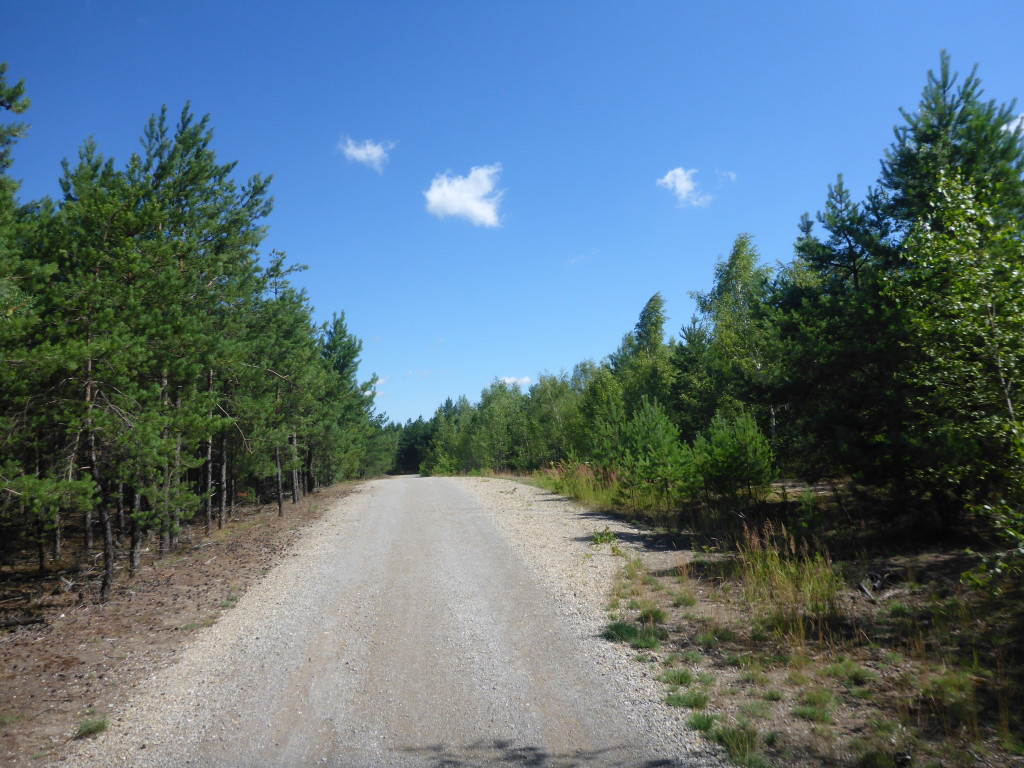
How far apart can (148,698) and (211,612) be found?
3.00 m

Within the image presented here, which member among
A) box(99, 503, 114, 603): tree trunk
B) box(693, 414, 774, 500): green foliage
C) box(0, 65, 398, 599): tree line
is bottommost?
box(99, 503, 114, 603): tree trunk

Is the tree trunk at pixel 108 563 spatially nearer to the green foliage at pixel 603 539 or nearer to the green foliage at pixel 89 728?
the green foliage at pixel 89 728

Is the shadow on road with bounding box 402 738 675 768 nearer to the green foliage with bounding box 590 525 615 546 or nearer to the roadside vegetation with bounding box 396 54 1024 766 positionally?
the roadside vegetation with bounding box 396 54 1024 766

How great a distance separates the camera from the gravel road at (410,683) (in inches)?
165

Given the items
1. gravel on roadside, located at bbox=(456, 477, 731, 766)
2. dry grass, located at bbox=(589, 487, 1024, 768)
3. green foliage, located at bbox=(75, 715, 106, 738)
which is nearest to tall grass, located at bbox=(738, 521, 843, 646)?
dry grass, located at bbox=(589, 487, 1024, 768)

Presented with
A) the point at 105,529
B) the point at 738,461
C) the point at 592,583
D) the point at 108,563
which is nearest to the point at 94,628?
the point at 108,563

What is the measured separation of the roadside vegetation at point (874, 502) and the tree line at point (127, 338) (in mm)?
8606

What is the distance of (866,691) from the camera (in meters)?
4.72

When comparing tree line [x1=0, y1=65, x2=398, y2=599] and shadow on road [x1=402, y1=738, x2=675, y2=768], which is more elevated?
tree line [x1=0, y1=65, x2=398, y2=599]

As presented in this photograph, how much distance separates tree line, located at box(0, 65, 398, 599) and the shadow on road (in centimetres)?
708

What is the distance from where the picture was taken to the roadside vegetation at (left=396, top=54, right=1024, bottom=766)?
451 centimetres

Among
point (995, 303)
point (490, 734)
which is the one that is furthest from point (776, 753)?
point (995, 303)

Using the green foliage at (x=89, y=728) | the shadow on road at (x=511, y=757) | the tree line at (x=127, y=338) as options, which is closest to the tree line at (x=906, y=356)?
the shadow on road at (x=511, y=757)

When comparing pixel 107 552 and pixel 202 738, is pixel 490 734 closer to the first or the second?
pixel 202 738
